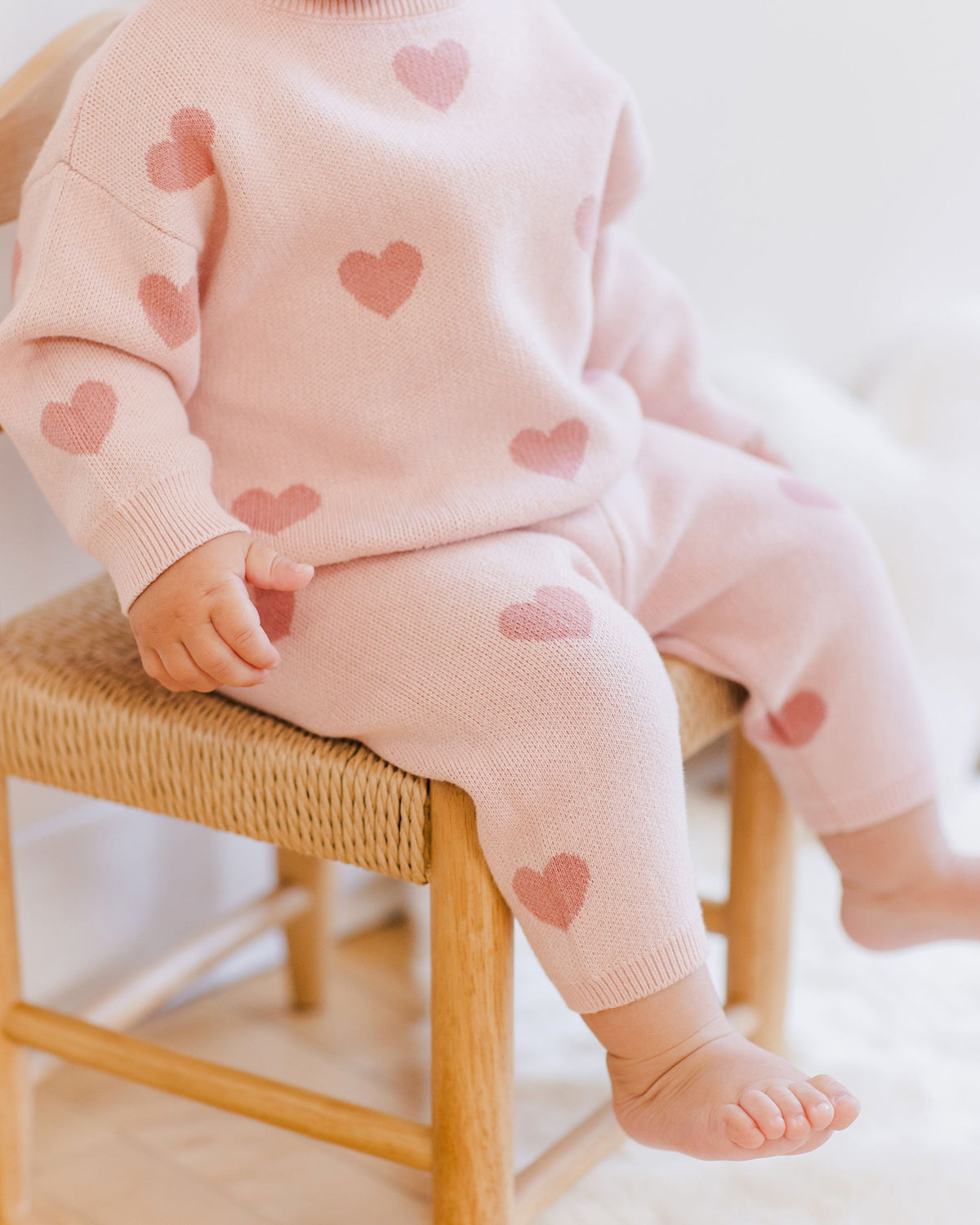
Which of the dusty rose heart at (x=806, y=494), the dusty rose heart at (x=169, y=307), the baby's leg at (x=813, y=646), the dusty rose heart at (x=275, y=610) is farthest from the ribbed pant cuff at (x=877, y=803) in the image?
the dusty rose heart at (x=169, y=307)

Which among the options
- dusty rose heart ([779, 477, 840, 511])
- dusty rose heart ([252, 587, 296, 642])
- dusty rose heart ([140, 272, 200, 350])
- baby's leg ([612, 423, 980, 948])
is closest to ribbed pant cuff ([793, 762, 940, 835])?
baby's leg ([612, 423, 980, 948])

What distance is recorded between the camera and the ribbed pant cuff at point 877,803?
0.77 metres

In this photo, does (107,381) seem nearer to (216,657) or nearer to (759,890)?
(216,657)

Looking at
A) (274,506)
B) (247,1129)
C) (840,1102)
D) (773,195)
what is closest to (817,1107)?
(840,1102)

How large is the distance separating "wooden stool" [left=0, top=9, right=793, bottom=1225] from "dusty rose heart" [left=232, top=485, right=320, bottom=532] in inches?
3.7

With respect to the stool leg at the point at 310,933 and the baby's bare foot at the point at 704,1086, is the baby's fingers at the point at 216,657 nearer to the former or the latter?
the baby's bare foot at the point at 704,1086

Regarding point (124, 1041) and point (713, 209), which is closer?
point (124, 1041)

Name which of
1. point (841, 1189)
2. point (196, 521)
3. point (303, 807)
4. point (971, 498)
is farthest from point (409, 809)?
point (971, 498)

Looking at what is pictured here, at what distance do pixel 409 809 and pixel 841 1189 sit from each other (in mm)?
401

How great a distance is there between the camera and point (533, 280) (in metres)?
0.73

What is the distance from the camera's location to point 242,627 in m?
0.59

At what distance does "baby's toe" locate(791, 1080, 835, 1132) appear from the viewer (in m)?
0.57

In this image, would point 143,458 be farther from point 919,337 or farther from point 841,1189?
point 919,337

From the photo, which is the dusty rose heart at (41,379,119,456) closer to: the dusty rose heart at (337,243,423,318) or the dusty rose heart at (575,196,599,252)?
the dusty rose heart at (337,243,423,318)
